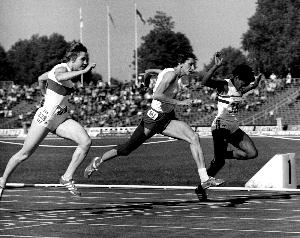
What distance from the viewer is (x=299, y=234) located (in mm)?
11328

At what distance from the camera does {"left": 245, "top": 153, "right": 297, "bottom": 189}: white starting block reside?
63.5 ft

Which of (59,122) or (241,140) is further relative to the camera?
(241,140)

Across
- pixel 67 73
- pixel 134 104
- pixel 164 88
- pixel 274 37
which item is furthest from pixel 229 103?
pixel 274 37

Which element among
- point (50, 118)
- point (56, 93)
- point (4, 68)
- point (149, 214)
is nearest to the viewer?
point (149, 214)

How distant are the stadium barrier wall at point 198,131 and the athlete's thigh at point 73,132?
43.9 m

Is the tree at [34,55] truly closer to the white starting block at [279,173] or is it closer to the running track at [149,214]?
the white starting block at [279,173]

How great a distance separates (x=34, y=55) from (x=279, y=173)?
148 meters

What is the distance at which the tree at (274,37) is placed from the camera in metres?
93.0

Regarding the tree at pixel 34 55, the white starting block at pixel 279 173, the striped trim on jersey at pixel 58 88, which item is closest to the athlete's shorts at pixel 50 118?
the striped trim on jersey at pixel 58 88

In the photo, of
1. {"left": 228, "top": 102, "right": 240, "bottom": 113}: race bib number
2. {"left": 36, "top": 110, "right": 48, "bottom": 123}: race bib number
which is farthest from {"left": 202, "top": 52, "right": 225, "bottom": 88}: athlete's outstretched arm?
{"left": 36, "top": 110, "right": 48, "bottom": 123}: race bib number

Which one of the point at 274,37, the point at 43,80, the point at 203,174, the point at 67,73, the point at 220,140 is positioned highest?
the point at 274,37

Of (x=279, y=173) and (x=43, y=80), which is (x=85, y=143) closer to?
(x=43, y=80)

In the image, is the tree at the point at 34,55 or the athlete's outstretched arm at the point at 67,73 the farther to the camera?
the tree at the point at 34,55

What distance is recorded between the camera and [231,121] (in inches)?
677
